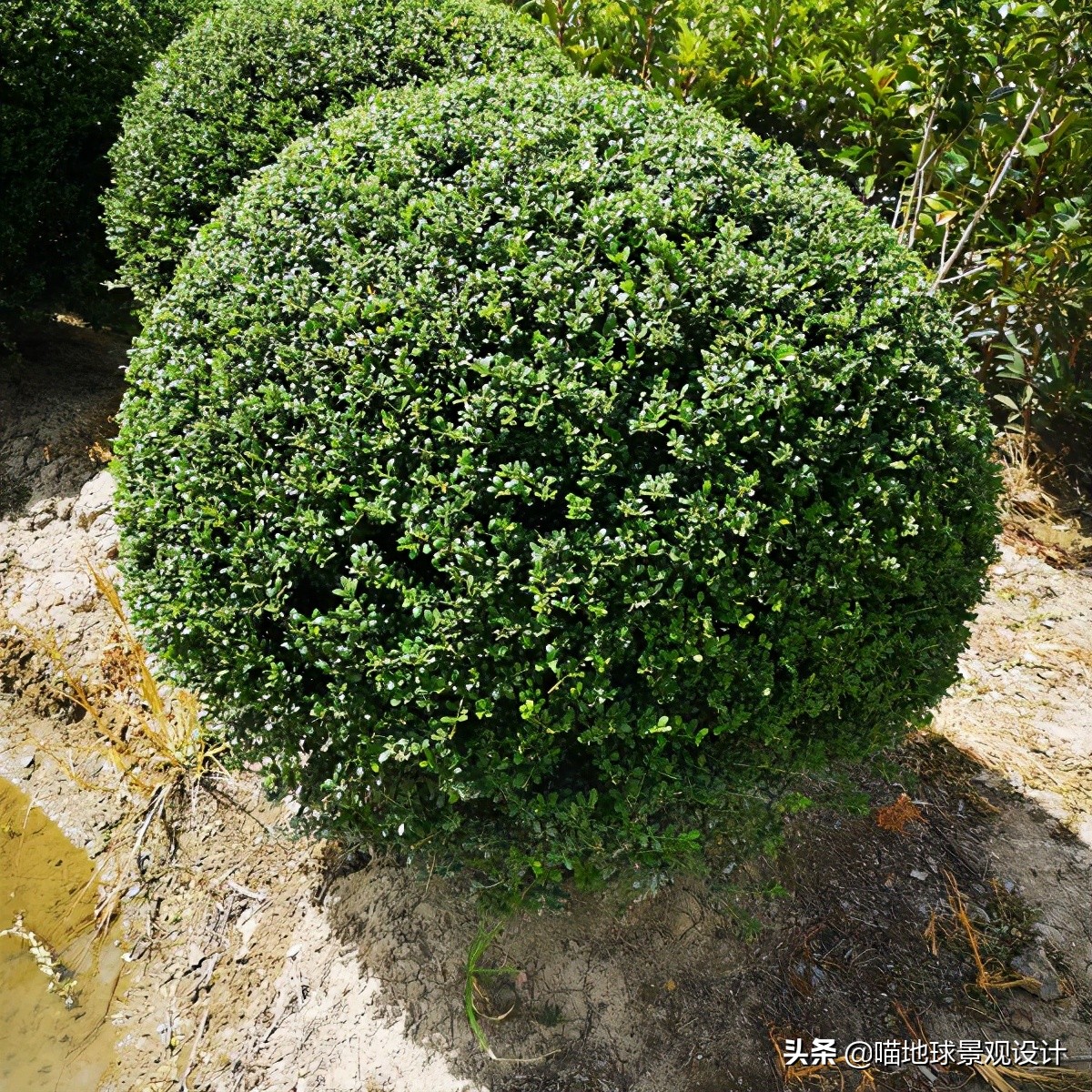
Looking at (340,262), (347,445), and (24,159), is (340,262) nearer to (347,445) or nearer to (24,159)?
(347,445)

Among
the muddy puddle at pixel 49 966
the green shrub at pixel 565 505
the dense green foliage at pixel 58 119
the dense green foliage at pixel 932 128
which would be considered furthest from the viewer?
the dense green foliage at pixel 58 119

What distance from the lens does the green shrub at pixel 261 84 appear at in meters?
4.06

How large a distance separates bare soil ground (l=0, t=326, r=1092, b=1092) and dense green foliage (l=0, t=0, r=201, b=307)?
9.09 ft

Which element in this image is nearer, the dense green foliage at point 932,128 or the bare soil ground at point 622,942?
the bare soil ground at point 622,942

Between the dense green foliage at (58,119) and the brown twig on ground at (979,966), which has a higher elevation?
the dense green foliage at (58,119)

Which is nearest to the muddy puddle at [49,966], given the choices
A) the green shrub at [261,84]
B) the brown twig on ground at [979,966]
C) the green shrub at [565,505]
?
the green shrub at [565,505]

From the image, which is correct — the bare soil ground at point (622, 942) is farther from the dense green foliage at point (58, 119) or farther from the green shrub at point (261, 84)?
the dense green foliage at point (58, 119)

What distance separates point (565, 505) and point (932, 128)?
340 cm

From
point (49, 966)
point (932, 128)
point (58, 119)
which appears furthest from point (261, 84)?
point (49, 966)

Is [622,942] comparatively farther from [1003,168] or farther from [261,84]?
[261,84]

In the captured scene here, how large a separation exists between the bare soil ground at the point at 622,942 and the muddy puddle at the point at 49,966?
0.07 metres

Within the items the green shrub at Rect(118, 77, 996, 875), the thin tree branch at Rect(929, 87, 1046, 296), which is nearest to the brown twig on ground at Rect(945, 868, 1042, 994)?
the green shrub at Rect(118, 77, 996, 875)

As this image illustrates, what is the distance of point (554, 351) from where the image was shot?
2.35 metres

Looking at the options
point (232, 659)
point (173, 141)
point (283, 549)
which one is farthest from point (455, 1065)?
point (173, 141)
